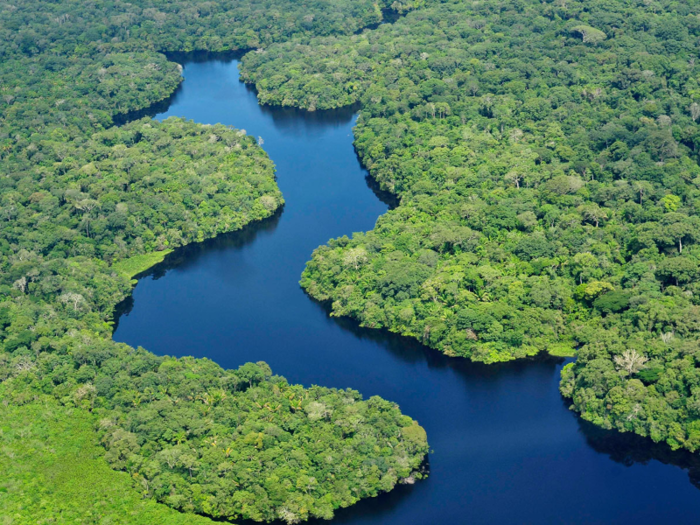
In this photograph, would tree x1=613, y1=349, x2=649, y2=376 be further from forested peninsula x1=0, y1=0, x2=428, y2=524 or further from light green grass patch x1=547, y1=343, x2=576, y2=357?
forested peninsula x1=0, y1=0, x2=428, y2=524

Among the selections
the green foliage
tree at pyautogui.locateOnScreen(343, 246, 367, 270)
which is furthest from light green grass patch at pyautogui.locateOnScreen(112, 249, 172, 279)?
the green foliage

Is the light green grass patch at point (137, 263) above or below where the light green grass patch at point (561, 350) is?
below

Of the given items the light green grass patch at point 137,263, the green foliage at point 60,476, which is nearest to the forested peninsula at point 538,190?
the light green grass patch at point 137,263

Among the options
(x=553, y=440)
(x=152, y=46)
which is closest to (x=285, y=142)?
(x=152, y=46)

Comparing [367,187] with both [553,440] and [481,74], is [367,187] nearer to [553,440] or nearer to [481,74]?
[481,74]

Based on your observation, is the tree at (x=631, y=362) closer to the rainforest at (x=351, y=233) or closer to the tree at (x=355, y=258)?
the rainforest at (x=351, y=233)
